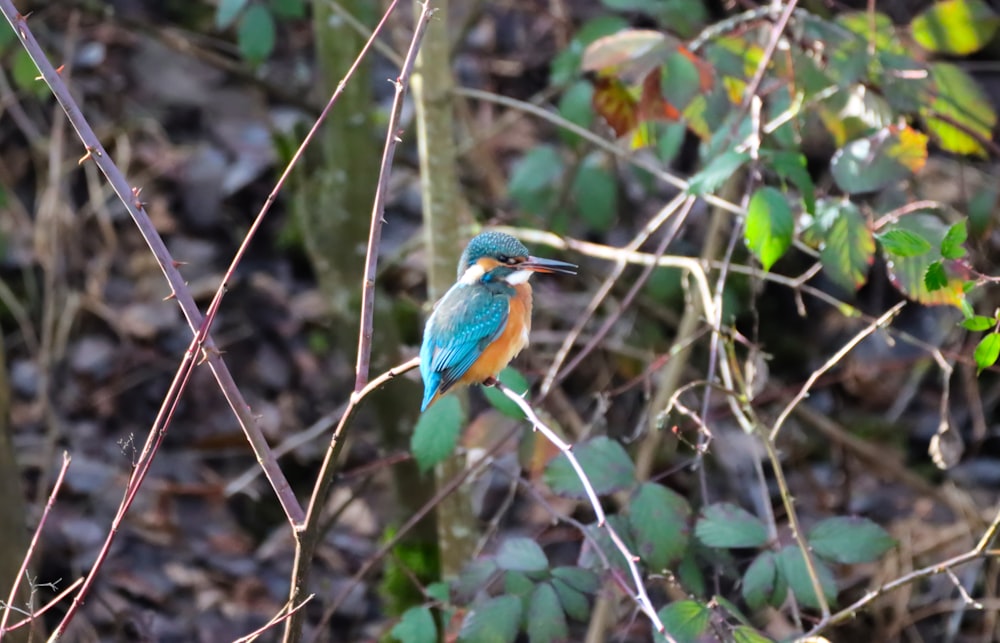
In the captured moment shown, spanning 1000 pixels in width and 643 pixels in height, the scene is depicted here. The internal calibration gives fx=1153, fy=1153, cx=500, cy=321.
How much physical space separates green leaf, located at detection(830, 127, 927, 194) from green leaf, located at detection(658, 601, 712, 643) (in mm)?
1055

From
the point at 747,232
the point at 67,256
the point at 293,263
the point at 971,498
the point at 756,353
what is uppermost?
the point at 747,232

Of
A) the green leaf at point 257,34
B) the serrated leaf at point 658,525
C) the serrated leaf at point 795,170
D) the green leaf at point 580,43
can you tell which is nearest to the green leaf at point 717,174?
the serrated leaf at point 795,170

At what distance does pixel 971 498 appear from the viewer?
14.7 feet

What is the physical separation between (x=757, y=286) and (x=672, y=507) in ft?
2.36

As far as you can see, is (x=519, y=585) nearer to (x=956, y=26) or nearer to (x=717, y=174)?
(x=717, y=174)

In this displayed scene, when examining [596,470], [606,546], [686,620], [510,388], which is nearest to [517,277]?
[510,388]

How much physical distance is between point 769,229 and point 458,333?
0.76 m

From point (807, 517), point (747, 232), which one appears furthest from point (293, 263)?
point (747, 232)

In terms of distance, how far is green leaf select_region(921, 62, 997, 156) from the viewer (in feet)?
9.89

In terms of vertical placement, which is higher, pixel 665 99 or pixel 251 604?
pixel 665 99

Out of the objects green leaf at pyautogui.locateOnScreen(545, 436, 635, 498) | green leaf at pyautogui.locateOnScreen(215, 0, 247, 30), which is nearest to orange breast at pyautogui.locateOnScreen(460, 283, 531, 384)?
green leaf at pyautogui.locateOnScreen(545, 436, 635, 498)

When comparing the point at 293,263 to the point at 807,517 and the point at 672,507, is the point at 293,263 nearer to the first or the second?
the point at 807,517

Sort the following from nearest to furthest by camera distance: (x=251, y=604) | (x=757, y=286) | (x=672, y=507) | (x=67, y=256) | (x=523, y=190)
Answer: (x=672, y=507)
(x=757, y=286)
(x=523, y=190)
(x=251, y=604)
(x=67, y=256)

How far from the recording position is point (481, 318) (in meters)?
2.79
